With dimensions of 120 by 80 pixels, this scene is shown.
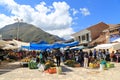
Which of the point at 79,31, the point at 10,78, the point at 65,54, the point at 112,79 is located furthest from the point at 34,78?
the point at 79,31

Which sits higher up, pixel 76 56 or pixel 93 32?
pixel 93 32

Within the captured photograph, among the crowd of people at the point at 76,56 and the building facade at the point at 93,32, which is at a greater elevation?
the building facade at the point at 93,32

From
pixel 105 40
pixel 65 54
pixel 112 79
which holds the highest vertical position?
pixel 105 40

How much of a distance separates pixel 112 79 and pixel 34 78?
4.60 metres

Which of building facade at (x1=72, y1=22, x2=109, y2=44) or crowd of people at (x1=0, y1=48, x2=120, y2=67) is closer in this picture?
crowd of people at (x1=0, y1=48, x2=120, y2=67)

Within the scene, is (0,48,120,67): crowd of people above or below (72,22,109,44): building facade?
below

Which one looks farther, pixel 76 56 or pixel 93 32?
pixel 93 32

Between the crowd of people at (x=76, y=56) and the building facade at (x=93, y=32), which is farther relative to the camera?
the building facade at (x=93, y=32)

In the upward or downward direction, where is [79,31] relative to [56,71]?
upward

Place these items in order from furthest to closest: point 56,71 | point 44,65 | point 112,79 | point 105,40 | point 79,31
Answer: point 79,31 < point 105,40 < point 44,65 < point 56,71 < point 112,79

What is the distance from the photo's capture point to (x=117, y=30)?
1646 inches

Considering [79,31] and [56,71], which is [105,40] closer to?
[79,31]

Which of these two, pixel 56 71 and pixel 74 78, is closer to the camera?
pixel 74 78

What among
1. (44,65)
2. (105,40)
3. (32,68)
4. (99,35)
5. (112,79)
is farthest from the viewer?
(99,35)
